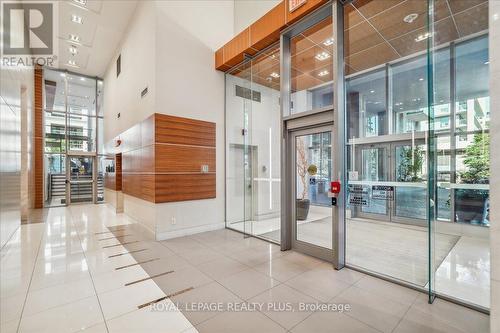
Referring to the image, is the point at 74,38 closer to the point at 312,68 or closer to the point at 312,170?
the point at 312,68

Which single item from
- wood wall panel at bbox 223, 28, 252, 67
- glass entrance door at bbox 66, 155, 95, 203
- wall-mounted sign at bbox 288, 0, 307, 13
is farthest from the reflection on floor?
glass entrance door at bbox 66, 155, 95, 203

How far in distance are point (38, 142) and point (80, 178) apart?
208 centimetres

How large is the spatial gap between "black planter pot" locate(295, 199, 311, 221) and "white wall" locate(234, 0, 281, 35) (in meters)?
4.16

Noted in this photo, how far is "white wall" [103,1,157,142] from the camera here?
5.02m

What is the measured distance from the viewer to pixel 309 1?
140 inches

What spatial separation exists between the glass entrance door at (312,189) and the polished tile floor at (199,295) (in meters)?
0.39

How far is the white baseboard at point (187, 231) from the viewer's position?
4742mm

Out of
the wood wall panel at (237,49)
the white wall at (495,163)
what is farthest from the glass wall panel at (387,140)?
the wood wall panel at (237,49)

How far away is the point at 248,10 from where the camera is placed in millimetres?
5668

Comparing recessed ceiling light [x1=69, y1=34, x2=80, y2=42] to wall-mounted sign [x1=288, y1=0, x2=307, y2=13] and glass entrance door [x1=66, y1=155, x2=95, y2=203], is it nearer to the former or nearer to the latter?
glass entrance door [x1=66, y1=155, x2=95, y2=203]

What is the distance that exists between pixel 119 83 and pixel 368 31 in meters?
7.44

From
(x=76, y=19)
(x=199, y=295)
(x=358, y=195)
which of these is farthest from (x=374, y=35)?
(x=76, y=19)

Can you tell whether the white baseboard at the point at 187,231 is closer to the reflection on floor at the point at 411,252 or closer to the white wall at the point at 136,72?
the reflection on floor at the point at 411,252

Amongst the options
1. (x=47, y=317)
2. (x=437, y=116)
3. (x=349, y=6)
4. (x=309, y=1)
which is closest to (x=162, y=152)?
(x=47, y=317)
